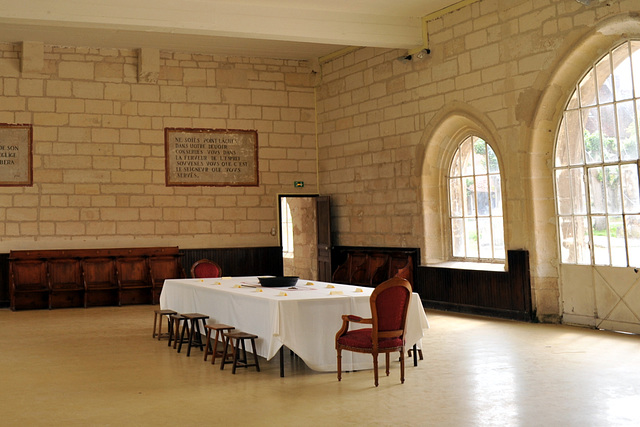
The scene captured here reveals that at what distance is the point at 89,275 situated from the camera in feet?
36.5

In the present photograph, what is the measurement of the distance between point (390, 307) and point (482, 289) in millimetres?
4147

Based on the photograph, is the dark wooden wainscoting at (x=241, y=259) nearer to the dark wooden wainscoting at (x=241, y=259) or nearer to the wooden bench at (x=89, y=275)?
the dark wooden wainscoting at (x=241, y=259)

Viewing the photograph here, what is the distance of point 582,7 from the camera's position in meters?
7.68

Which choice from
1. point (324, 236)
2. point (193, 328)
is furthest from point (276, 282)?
point (324, 236)

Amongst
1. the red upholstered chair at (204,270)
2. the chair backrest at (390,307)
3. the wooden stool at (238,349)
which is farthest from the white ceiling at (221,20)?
the chair backrest at (390,307)

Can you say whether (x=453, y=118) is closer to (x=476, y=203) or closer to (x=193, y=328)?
(x=476, y=203)

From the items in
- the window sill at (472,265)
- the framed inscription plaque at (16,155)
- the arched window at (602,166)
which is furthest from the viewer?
the framed inscription plaque at (16,155)

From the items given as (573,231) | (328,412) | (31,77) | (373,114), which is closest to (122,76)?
(31,77)

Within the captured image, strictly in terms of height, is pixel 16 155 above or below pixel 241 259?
above

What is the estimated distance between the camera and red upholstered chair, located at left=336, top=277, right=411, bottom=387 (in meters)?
5.20

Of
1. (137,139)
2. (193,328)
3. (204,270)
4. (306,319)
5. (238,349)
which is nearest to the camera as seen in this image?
(306,319)

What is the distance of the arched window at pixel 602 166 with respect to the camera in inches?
293

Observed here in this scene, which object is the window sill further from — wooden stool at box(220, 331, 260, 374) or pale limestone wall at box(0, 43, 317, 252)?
wooden stool at box(220, 331, 260, 374)

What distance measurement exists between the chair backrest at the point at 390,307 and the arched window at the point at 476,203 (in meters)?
4.49
